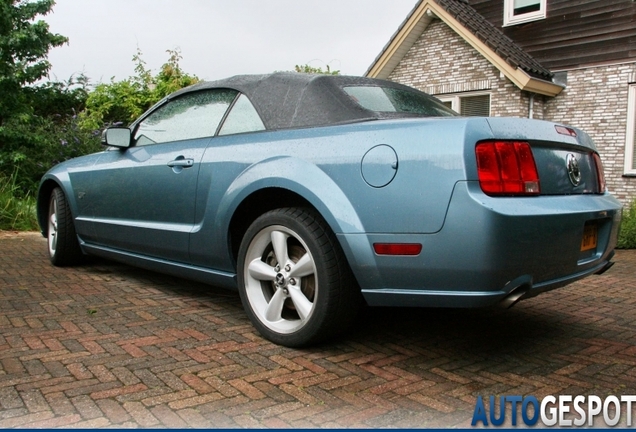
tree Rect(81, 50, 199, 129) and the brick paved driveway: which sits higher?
tree Rect(81, 50, 199, 129)

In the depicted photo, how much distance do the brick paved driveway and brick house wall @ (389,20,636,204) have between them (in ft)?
22.6

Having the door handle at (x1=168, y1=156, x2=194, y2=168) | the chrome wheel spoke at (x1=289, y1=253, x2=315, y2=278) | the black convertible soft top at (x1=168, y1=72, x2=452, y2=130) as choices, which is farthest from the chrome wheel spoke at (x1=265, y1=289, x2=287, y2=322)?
the door handle at (x1=168, y1=156, x2=194, y2=168)

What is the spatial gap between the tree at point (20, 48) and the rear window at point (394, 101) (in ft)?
31.9

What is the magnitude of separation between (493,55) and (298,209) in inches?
369

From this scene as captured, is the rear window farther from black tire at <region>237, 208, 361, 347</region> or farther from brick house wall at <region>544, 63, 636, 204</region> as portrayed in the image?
brick house wall at <region>544, 63, 636, 204</region>

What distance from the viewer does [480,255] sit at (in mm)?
2553

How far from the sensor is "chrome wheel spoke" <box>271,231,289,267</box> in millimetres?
3209

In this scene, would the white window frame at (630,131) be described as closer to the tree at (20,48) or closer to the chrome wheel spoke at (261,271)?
the chrome wheel spoke at (261,271)

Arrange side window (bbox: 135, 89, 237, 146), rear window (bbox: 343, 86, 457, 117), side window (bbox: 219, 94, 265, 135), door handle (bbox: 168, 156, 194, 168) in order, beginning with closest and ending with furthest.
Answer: rear window (bbox: 343, 86, 457, 117)
side window (bbox: 219, 94, 265, 135)
door handle (bbox: 168, 156, 194, 168)
side window (bbox: 135, 89, 237, 146)

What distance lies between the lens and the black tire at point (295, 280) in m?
2.99

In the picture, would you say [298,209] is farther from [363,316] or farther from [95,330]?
[95,330]

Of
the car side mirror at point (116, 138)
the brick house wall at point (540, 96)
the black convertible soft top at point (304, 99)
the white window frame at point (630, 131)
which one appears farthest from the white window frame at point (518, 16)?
the car side mirror at point (116, 138)

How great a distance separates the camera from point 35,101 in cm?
1288

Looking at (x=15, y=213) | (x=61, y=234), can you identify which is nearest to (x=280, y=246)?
(x=61, y=234)
